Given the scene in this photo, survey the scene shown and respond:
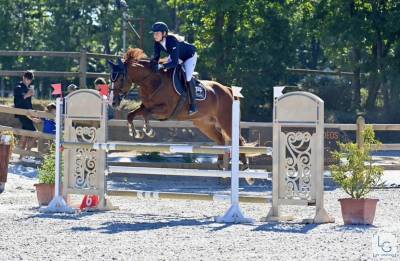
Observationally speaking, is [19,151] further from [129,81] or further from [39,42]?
[39,42]

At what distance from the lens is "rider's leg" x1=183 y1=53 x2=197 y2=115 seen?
11945 millimetres

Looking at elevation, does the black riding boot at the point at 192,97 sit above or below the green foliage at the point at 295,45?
below

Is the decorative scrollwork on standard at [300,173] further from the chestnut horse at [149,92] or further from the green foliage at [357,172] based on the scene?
the chestnut horse at [149,92]

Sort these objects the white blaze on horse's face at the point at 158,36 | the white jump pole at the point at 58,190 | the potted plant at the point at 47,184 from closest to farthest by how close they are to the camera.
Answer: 1. the white jump pole at the point at 58,190
2. the white blaze on horse's face at the point at 158,36
3. the potted plant at the point at 47,184

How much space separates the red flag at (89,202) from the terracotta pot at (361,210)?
3.19m

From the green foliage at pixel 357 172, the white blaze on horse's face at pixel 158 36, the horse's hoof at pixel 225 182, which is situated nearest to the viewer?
the green foliage at pixel 357 172

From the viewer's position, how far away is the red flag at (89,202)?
36.2 ft

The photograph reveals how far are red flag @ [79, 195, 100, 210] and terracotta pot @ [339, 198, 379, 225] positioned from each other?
126 inches

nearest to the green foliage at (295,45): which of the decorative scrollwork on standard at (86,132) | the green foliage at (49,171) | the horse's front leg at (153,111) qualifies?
the horse's front leg at (153,111)

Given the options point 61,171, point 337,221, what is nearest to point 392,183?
point 337,221

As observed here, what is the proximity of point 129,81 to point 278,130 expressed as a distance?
233cm

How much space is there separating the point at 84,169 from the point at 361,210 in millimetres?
3472

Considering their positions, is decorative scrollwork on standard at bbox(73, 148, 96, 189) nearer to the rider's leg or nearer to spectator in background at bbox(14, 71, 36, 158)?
the rider's leg

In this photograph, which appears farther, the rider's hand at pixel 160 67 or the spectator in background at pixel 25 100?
the spectator in background at pixel 25 100
